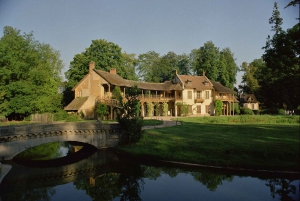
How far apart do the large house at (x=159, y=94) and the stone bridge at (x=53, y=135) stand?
13.9m

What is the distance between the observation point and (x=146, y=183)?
557 inches

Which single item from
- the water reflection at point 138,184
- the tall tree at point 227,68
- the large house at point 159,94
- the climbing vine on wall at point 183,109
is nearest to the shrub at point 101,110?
the large house at point 159,94

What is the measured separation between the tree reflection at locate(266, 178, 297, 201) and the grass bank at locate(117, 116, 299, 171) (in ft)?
3.97

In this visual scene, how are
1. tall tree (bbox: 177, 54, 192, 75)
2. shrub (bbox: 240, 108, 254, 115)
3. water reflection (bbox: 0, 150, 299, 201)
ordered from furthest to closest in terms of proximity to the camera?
tall tree (bbox: 177, 54, 192, 75), shrub (bbox: 240, 108, 254, 115), water reflection (bbox: 0, 150, 299, 201)

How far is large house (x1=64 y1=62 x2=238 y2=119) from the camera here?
123ft

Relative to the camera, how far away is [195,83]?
4844 cm

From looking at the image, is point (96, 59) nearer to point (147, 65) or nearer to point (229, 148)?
point (147, 65)

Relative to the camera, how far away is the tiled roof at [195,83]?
47.1 m

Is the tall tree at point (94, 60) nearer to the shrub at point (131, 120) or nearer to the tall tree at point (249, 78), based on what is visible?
the shrub at point (131, 120)

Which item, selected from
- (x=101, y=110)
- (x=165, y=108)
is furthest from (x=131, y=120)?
(x=165, y=108)

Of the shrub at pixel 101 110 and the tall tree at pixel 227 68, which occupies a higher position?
the tall tree at pixel 227 68

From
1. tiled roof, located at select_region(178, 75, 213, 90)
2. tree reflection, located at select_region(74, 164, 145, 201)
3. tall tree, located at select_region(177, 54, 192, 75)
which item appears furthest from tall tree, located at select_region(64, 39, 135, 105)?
tree reflection, located at select_region(74, 164, 145, 201)

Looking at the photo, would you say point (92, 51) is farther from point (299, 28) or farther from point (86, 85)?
point (299, 28)

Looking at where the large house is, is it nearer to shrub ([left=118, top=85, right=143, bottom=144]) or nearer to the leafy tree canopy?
the leafy tree canopy
